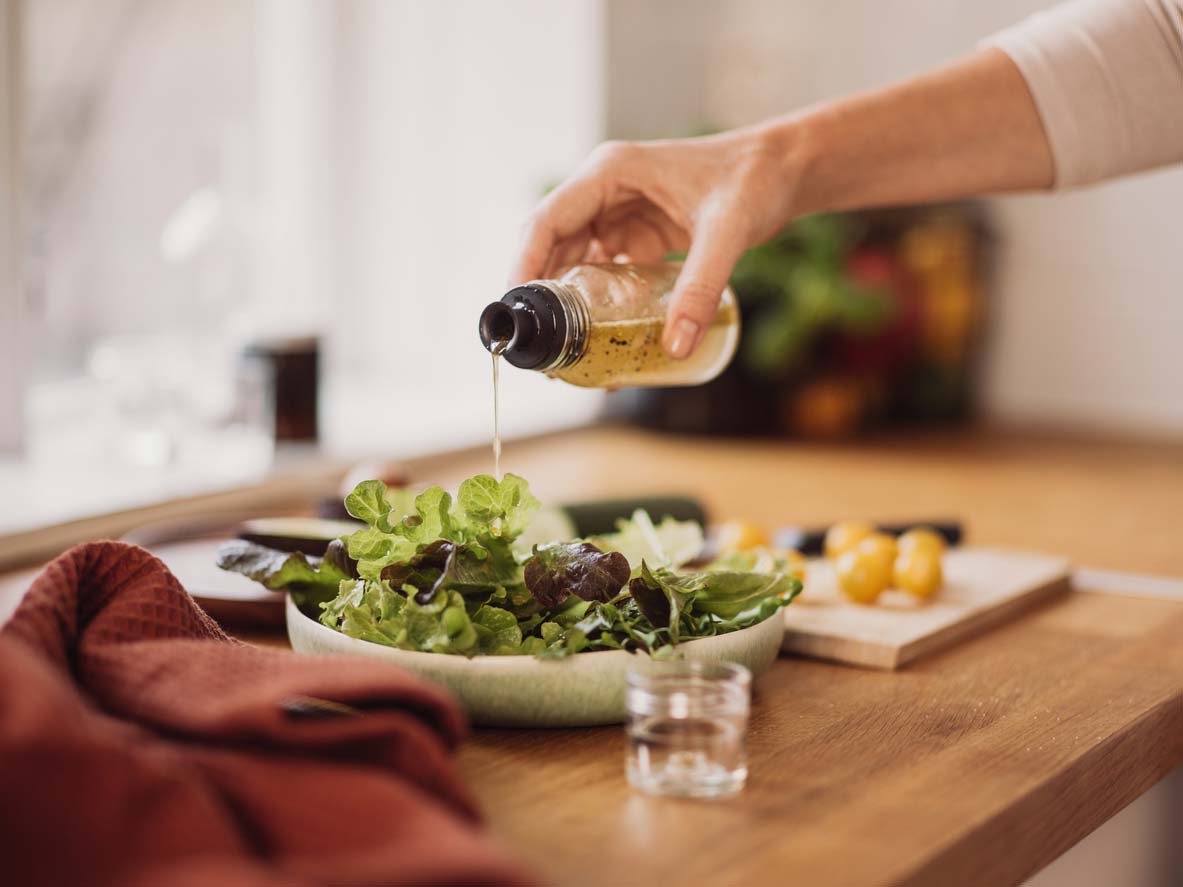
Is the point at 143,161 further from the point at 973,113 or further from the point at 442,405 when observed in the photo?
the point at 973,113

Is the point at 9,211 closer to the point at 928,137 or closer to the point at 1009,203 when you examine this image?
the point at 928,137

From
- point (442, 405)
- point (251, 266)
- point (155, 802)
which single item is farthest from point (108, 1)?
point (155, 802)

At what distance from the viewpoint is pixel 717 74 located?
8.74ft

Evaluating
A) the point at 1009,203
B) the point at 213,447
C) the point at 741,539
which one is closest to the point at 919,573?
the point at 741,539

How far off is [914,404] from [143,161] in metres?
1.43

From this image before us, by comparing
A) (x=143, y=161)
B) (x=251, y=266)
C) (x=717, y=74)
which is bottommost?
(x=251, y=266)

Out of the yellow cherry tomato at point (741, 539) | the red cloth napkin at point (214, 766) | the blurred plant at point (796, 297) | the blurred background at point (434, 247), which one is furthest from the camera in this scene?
the blurred plant at point (796, 297)

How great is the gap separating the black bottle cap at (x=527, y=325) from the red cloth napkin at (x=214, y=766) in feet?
0.97

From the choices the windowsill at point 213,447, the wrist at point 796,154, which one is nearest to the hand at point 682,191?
the wrist at point 796,154

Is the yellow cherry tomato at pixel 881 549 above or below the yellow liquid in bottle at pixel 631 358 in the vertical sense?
below

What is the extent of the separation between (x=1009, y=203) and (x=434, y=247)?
1.07 m

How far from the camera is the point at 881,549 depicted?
45.6 inches

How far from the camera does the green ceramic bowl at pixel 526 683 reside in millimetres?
812

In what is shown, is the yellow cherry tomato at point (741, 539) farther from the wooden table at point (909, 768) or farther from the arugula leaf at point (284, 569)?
the arugula leaf at point (284, 569)
